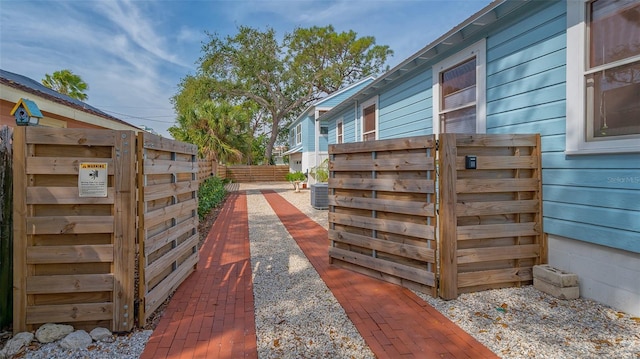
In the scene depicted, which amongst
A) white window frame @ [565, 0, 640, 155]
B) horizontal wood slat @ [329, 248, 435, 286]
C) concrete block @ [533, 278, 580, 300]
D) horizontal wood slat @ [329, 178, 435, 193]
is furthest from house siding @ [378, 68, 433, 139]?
concrete block @ [533, 278, 580, 300]

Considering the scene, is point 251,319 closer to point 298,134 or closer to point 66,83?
point 298,134

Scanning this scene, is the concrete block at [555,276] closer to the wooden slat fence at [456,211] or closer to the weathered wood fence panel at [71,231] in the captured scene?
the wooden slat fence at [456,211]

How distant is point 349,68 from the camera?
32188 mm

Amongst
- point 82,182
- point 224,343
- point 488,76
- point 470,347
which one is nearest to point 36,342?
point 82,182

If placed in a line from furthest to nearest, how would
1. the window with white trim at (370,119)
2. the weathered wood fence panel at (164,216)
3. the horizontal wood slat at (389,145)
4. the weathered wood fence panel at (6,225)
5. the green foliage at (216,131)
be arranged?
1. the green foliage at (216,131)
2. the window with white trim at (370,119)
3. the horizontal wood slat at (389,145)
4. the weathered wood fence panel at (164,216)
5. the weathered wood fence panel at (6,225)

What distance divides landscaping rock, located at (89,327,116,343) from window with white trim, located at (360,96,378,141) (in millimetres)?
6697

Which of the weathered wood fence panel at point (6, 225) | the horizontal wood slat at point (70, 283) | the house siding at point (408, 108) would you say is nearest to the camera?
the horizontal wood slat at point (70, 283)

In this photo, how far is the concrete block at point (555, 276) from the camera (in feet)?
10.3

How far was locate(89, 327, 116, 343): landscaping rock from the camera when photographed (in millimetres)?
2504

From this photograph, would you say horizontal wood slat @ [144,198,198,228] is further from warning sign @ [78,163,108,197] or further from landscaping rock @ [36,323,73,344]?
landscaping rock @ [36,323,73,344]

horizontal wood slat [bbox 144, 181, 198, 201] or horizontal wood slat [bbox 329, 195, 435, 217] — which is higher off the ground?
horizontal wood slat [bbox 144, 181, 198, 201]

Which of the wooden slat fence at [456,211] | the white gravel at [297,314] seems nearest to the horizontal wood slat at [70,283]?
the white gravel at [297,314]

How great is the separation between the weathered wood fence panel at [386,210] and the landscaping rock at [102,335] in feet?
8.94

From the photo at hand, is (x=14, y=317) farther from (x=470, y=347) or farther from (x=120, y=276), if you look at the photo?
(x=470, y=347)
